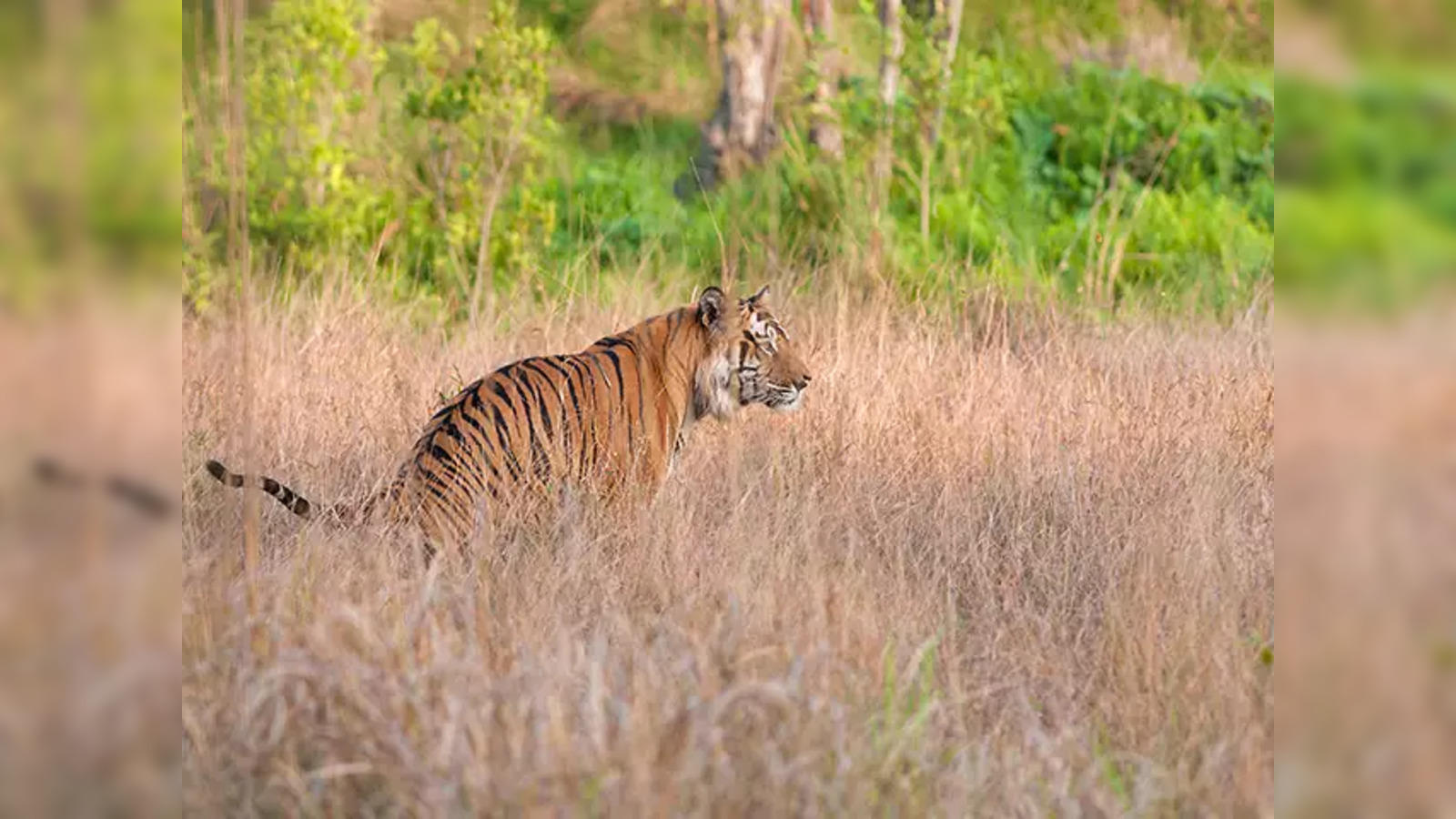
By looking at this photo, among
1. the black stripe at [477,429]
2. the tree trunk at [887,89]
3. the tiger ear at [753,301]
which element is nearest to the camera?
the black stripe at [477,429]

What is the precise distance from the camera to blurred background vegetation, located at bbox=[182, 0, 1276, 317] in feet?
24.8

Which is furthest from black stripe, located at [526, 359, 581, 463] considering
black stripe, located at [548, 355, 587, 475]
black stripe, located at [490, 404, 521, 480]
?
black stripe, located at [490, 404, 521, 480]

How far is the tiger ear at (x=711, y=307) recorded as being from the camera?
4610 mm

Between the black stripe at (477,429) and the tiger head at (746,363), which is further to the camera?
the tiger head at (746,363)

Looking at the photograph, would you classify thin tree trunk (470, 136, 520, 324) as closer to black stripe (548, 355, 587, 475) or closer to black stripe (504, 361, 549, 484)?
black stripe (548, 355, 587, 475)

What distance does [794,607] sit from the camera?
337 cm

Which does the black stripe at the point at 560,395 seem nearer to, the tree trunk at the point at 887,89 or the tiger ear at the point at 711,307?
the tiger ear at the point at 711,307

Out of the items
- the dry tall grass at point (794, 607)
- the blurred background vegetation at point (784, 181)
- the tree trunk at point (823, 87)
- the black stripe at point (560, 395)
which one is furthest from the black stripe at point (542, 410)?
the tree trunk at point (823, 87)

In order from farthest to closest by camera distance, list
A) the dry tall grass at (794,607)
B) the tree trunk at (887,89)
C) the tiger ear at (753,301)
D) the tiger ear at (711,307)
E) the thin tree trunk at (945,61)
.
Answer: the thin tree trunk at (945,61), the tree trunk at (887,89), the tiger ear at (753,301), the tiger ear at (711,307), the dry tall grass at (794,607)

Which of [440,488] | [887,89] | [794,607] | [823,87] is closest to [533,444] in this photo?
[440,488]

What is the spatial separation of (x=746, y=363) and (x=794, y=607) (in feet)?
4.84

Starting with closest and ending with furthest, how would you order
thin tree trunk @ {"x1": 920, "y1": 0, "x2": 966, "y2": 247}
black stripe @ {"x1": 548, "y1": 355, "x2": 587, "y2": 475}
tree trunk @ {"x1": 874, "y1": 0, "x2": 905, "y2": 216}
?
black stripe @ {"x1": 548, "y1": 355, "x2": 587, "y2": 475}, thin tree trunk @ {"x1": 920, "y1": 0, "x2": 966, "y2": 247}, tree trunk @ {"x1": 874, "y1": 0, "x2": 905, "y2": 216}
